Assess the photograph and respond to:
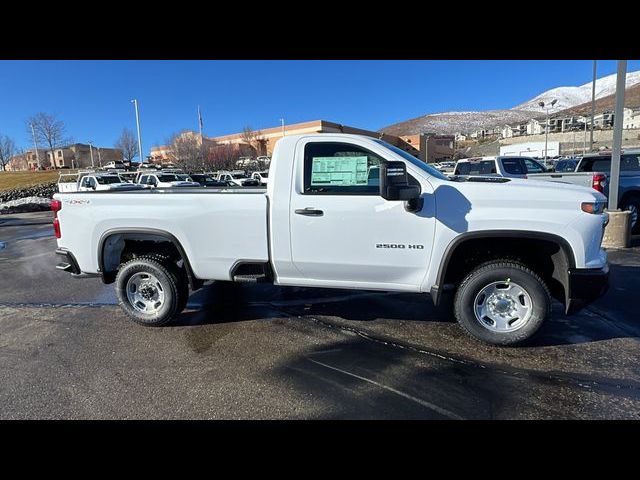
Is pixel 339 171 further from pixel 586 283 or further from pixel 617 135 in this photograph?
pixel 617 135

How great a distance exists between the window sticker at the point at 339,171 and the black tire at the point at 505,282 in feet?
4.79

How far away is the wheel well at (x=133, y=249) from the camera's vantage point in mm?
4352

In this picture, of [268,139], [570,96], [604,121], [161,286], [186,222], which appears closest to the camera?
[186,222]

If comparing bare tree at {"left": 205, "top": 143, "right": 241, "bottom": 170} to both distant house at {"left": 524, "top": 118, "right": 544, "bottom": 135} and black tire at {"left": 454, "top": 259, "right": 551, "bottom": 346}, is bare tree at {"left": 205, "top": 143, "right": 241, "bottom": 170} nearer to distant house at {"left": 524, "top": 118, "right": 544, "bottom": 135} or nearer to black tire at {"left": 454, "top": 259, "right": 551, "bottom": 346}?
black tire at {"left": 454, "top": 259, "right": 551, "bottom": 346}

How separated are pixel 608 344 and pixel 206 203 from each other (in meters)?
4.36

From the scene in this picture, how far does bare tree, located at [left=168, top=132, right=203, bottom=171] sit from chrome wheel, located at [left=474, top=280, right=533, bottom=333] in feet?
172

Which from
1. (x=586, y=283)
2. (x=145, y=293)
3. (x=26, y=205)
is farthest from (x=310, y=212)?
(x=26, y=205)

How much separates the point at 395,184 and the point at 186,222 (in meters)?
2.26

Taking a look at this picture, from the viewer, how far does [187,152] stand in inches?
2115

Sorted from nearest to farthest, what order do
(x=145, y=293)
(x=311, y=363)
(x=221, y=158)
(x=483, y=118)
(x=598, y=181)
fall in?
(x=311, y=363), (x=145, y=293), (x=598, y=181), (x=221, y=158), (x=483, y=118)

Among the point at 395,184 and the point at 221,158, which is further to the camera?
the point at 221,158

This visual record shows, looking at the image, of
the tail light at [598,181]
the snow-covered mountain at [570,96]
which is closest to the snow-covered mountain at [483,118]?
the snow-covered mountain at [570,96]

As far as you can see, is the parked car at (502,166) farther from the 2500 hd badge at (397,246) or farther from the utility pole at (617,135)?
the 2500 hd badge at (397,246)
